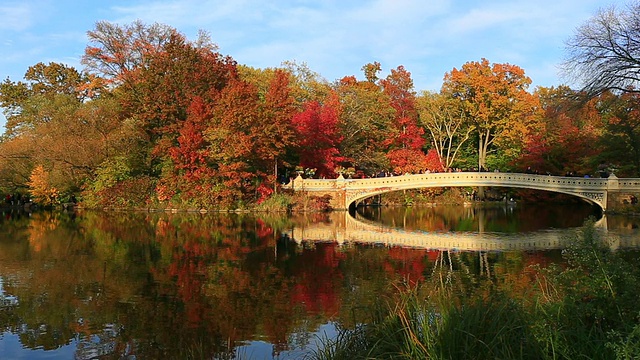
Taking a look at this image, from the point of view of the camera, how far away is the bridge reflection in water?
57.3 feet

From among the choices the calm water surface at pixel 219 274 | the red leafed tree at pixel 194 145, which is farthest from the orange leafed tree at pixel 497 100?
the red leafed tree at pixel 194 145

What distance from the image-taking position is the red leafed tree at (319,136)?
1330 inches

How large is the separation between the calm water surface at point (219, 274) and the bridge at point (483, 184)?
3.89 m

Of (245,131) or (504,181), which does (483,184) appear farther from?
(245,131)

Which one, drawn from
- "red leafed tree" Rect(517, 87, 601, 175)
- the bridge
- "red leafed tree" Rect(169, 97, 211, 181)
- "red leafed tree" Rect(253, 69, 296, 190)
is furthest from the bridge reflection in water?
"red leafed tree" Rect(517, 87, 601, 175)

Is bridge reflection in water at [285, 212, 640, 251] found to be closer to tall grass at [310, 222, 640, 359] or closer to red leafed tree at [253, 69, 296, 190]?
red leafed tree at [253, 69, 296, 190]

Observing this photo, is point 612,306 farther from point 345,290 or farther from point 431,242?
point 431,242

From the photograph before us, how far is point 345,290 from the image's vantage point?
1092 centimetres

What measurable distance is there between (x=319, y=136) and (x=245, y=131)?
5.57 m

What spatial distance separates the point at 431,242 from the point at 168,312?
11.5m

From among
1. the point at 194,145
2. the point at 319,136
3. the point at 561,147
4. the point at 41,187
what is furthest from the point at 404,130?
the point at 41,187

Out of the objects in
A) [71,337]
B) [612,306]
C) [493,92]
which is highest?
[493,92]

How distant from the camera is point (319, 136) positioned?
112ft

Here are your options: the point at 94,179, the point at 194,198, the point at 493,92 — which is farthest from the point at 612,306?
the point at 493,92
